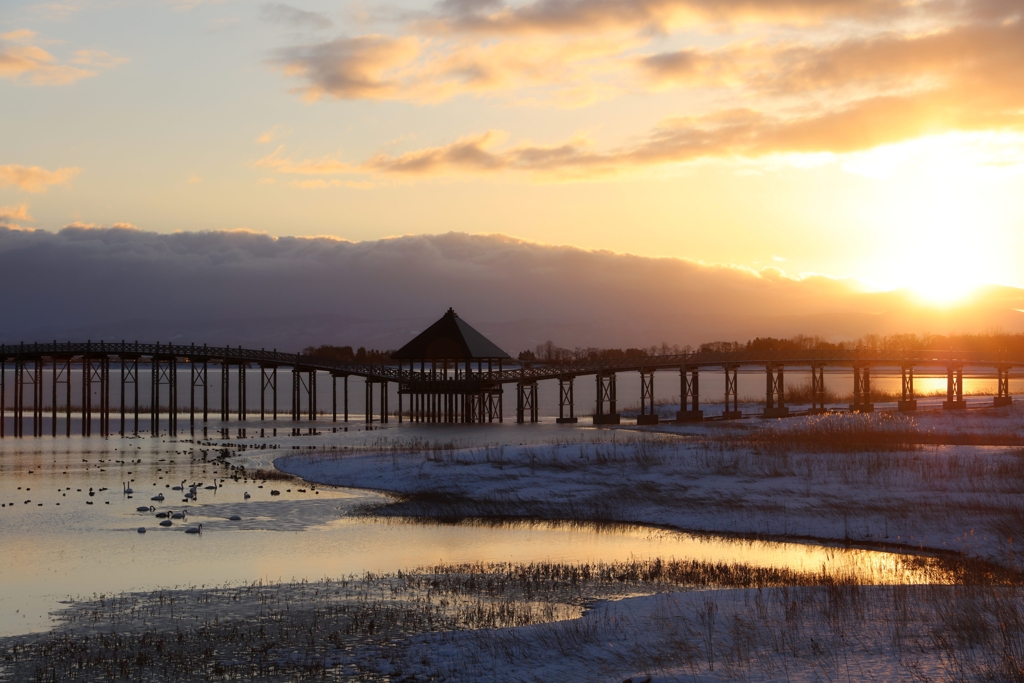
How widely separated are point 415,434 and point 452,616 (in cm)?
4639

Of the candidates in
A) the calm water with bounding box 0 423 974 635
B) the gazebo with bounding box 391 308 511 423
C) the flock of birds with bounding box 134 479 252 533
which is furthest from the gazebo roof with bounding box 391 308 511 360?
the flock of birds with bounding box 134 479 252 533

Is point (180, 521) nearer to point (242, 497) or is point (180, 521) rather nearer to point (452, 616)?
point (242, 497)

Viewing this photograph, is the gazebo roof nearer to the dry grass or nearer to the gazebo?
the gazebo

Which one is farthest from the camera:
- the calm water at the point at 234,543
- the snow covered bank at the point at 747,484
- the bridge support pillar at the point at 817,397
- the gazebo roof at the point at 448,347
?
the gazebo roof at the point at 448,347

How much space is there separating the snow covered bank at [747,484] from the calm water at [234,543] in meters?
2.16

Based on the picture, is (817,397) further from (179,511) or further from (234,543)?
(234,543)

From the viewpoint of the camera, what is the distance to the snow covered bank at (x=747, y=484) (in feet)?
85.0

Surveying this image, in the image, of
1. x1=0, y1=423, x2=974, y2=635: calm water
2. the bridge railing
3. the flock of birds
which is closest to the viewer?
x1=0, y1=423, x2=974, y2=635: calm water

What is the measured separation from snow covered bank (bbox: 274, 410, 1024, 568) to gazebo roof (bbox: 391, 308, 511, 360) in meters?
37.2

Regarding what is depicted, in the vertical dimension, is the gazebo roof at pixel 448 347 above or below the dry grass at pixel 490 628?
above

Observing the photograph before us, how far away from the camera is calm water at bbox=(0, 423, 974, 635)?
1984 cm

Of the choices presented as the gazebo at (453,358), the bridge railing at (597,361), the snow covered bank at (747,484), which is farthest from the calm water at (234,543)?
the bridge railing at (597,361)

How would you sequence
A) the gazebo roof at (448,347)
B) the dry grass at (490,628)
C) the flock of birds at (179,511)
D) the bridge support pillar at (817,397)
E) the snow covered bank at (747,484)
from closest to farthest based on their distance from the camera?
Result: the dry grass at (490,628), the flock of birds at (179,511), the snow covered bank at (747,484), the bridge support pillar at (817,397), the gazebo roof at (448,347)

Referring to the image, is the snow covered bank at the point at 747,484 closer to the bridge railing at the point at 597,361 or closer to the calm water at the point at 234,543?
the calm water at the point at 234,543
